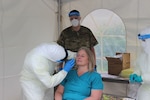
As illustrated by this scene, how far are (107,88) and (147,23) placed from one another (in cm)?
123

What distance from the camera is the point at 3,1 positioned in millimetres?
3586

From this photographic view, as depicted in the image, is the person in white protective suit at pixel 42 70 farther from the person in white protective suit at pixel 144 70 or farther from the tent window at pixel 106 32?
the tent window at pixel 106 32

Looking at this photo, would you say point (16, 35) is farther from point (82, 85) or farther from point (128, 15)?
point (128, 15)

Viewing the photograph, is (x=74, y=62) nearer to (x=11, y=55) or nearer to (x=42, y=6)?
(x=11, y=55)

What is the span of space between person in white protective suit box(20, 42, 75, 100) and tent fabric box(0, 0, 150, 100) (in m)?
1.08

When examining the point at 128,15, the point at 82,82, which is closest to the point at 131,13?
the point at 128,15

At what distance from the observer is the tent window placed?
4.06 m

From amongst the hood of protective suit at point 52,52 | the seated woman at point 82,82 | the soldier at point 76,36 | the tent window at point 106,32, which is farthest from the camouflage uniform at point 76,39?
the hood of protective suit at point 52,52

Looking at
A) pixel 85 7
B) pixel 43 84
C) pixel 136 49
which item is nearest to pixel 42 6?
pixel 85 7

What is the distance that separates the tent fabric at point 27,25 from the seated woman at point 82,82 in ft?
4.11

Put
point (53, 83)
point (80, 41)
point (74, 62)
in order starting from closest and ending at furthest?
point (53, 83) < point (74, 62) < point (80, 41)

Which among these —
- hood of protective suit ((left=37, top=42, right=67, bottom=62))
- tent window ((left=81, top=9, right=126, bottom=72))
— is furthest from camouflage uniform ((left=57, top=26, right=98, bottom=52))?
hood of protective suit ((left=37, top=42, right=67, bottom=62))

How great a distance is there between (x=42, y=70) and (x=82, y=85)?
1.46ft

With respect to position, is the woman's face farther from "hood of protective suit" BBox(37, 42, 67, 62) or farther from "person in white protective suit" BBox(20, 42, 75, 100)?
"hood of protective suit" BBox(37, 42, 67, 62)
